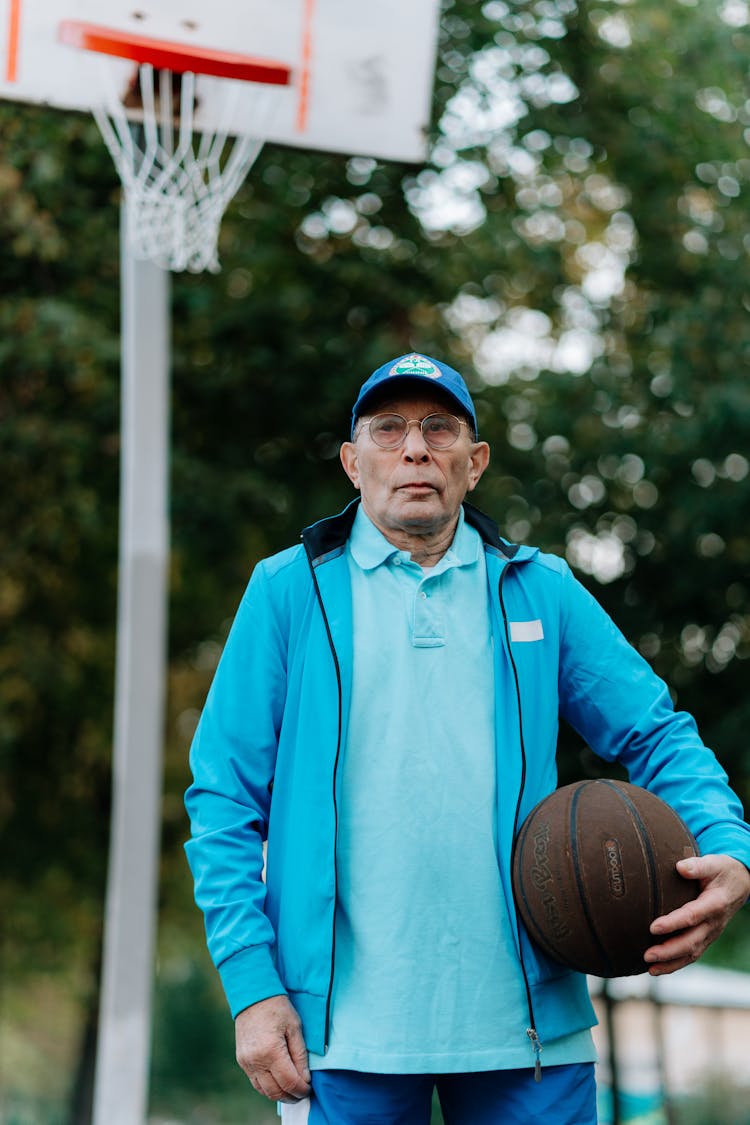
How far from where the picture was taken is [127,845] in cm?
672

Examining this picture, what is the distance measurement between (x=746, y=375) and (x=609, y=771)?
8.29 feet

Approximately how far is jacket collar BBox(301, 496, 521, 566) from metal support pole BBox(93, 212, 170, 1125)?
12.7 feet

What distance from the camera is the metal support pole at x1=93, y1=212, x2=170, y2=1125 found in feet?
21.7

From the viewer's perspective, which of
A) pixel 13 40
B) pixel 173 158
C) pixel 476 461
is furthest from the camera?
pixel 173 158

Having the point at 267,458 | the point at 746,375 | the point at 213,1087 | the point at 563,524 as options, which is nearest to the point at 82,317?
the point at 267,458

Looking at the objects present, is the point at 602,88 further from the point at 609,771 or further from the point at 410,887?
the point at 410,887

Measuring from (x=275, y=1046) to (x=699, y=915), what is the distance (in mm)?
807

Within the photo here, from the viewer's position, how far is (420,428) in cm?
296

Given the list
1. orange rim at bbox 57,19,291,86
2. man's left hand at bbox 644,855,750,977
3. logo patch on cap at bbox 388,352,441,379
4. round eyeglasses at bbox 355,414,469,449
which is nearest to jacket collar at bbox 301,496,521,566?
round eyeglasses at bbox 355,414,469,449

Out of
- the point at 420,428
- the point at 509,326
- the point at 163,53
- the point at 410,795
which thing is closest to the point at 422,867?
the point at 410,795

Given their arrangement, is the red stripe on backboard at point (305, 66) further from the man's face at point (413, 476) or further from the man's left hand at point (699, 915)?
the man's left hand at point (699, 915)

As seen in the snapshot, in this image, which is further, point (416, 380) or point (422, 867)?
point (416, 380)

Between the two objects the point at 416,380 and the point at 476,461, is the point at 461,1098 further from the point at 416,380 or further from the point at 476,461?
the point at 416,380

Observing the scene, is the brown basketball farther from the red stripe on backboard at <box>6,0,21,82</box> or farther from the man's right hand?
the red stripe on backboard at <box>6,0,21,82</box>
